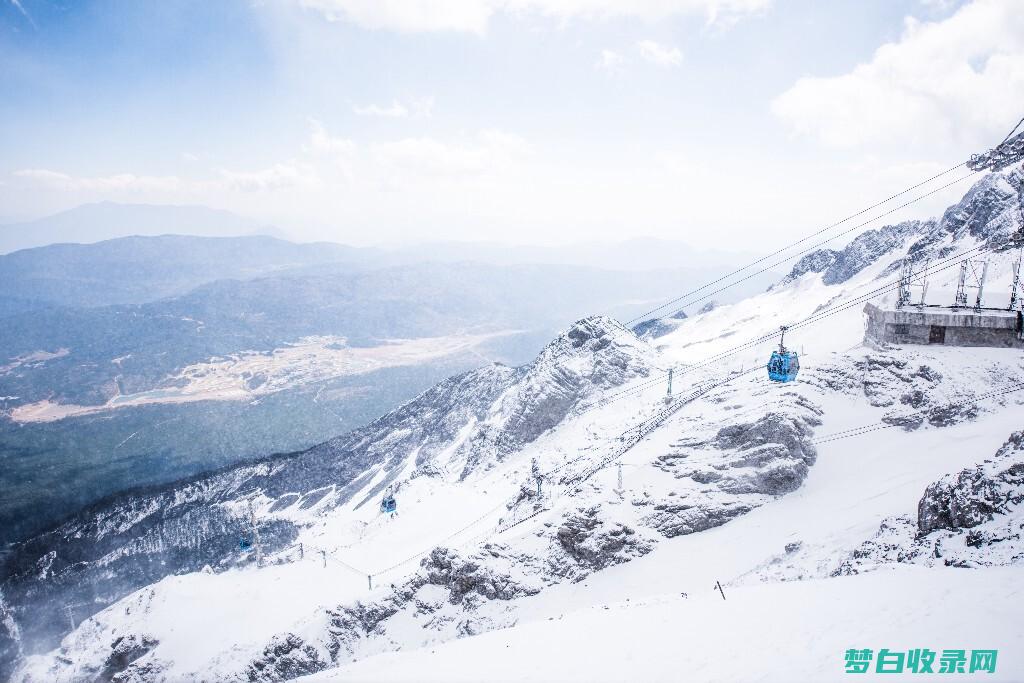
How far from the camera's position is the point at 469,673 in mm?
20750

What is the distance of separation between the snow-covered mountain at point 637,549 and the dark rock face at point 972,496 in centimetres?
9

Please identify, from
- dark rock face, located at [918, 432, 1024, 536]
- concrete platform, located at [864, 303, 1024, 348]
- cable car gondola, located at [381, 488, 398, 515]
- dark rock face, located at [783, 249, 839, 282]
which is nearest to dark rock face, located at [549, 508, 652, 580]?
dark rock face, located at [918, 432, 1024, 536]

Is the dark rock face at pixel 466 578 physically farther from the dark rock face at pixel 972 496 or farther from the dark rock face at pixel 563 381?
the dark rock face at pixel 563 381

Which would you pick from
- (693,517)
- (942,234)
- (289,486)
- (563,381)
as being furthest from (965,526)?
(942,234)

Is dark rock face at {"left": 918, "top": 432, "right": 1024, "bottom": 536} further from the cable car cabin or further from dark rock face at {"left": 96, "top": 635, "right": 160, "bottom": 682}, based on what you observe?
dark rock face at {"left": 96, "top": 635, "right": 160, "bottom": 682}

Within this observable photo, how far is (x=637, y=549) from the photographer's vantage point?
30.2m

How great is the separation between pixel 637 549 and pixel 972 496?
16.8 m

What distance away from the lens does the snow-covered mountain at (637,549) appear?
1653 centimetres

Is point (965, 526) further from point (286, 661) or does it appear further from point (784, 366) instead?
point (286, 661)

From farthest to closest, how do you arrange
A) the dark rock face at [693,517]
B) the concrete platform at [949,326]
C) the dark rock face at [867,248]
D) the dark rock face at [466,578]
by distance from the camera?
the dark rock face at [867,248]
the concrete platform at [949,326]
the dark rock face at [466,578]
the dark rock face at [693,517]

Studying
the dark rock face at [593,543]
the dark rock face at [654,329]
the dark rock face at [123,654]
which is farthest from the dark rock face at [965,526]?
the dark rock face at [654,329]

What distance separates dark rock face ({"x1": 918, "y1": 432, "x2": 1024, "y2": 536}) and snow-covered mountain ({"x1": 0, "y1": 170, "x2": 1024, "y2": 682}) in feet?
0.31

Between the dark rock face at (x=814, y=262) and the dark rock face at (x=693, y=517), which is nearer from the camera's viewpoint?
the dark rock face at (x=693, y=517)

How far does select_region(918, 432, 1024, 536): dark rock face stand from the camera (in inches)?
701
